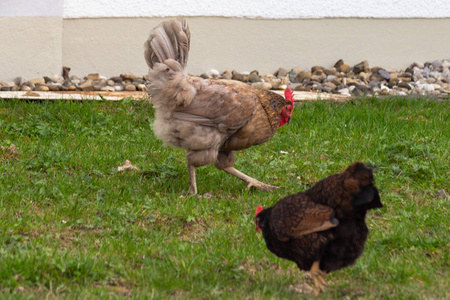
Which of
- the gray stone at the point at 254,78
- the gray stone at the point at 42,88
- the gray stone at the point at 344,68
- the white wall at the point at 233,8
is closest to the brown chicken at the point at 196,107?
the gray stone at the point at 42,88

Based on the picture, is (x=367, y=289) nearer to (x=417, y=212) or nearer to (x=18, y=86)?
(x=417, y=212)

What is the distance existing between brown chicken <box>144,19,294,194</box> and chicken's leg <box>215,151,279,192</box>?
0.59 ft

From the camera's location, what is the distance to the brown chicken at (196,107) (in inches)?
224

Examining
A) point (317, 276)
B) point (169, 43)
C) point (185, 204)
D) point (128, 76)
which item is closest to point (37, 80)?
point (128, 76)

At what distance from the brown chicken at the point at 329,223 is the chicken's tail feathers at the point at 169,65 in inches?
82.6

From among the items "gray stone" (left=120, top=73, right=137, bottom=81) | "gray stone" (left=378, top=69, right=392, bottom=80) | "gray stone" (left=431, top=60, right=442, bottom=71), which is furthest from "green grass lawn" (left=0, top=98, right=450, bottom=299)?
"gray stone" (left=431, top=60, right=442, bottom=71)

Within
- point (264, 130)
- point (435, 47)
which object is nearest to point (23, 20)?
point (264, 130)

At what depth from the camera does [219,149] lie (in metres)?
6.18

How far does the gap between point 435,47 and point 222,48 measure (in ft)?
14.4

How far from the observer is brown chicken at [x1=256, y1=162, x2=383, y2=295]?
12.2 feet

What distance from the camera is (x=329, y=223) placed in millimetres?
3744

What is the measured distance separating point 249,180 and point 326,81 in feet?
16.1

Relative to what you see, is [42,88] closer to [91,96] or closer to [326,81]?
[91,96]

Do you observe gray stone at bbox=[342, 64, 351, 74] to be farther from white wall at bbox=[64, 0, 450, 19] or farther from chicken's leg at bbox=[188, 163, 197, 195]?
chicken's leg at bbox=[188, 163, 197, 195]
